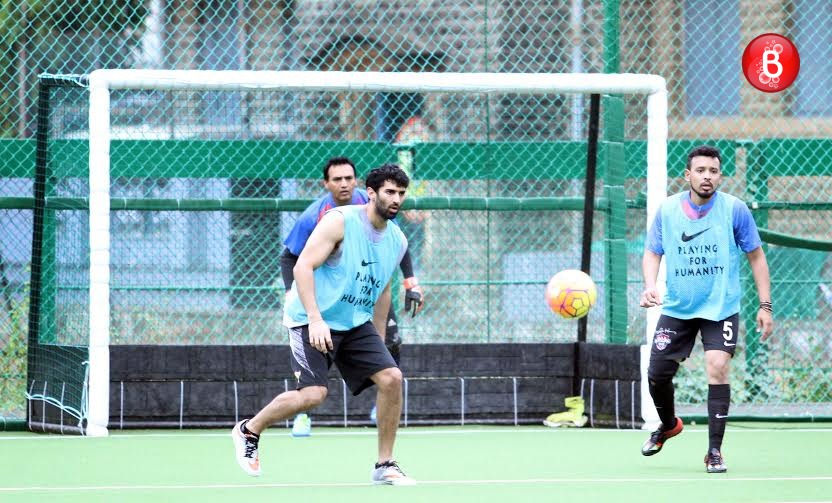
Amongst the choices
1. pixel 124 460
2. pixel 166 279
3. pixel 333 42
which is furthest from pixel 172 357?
pixel 333 42

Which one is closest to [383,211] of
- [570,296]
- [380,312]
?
[380,312]

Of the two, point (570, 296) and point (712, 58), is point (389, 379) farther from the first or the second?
point (712, 58)

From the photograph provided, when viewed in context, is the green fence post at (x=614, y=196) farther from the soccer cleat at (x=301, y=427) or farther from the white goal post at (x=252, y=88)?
the soccer cleat at (x=301, y=427)

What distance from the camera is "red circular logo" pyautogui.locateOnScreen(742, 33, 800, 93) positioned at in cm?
1172

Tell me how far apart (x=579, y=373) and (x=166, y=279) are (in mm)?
3303

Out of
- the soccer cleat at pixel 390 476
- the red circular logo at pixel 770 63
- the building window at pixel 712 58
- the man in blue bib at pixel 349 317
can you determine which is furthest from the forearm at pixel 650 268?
the building window at pixel 712 58

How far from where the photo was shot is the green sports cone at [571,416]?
10953mm

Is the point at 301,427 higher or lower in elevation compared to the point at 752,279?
lower

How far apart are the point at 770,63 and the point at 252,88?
4345 mm

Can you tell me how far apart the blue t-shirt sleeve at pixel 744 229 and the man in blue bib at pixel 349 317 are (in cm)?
202

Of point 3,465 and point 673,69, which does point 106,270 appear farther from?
point 673,69

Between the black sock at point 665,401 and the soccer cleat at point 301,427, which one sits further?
the soccer cleat at point 301,427

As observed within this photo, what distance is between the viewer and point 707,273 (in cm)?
816

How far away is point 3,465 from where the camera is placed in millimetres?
8367
